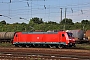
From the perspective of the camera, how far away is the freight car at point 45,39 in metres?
35.2

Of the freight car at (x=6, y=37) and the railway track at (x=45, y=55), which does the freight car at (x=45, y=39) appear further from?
the railway track at (x=45, y=55)

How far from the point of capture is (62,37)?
117 feet

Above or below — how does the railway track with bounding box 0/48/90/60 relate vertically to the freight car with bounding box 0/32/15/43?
above

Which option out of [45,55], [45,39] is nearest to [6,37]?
[45,39]

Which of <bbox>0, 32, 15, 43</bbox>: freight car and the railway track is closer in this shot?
the railway track

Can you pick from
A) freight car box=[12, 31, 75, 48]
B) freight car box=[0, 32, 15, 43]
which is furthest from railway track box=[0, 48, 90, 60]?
freight car box=[0, 32, 15, 43]

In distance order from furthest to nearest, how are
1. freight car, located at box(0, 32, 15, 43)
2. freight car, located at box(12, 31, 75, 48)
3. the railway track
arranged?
freight car, located at box(0, 32, 15, 43) < freight car, located at box(12, 31, 75, 48) < the railway track

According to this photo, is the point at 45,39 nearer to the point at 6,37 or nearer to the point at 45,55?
the point at 45,55

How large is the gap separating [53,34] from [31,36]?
14.6ft

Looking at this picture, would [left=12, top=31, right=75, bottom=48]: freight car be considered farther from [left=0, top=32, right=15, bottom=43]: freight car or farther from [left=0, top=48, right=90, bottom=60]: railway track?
[left=0, top=48, right=90, bottom=60]: railway track

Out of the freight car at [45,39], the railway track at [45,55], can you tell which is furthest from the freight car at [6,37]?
the railway track at [45,55]

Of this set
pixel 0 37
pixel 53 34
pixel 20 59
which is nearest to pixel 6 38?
pixel 0 37

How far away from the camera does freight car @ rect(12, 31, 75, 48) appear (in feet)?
115

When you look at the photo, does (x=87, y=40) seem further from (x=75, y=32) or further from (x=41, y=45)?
(x=41, y=45)
